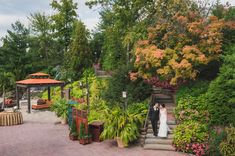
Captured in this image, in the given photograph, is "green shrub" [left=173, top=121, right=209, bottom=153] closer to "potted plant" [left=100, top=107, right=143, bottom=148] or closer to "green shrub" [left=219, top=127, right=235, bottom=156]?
"green shrub" [left=219, top=127, right=235, bottom=156]

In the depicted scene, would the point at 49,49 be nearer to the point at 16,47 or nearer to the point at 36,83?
the point at 16,47

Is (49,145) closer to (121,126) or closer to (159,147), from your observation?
(121,126)

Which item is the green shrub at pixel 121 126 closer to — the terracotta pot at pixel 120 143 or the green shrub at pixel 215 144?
the terracotta pot at pixel 120 143

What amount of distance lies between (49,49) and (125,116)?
2977cm

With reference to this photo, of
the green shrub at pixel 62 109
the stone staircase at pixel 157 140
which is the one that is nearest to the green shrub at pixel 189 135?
the stone staircase at pixel 157 140

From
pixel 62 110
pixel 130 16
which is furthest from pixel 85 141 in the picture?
pixel 130 16

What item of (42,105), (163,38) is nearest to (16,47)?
(42,105)

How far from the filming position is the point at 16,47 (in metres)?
41.3

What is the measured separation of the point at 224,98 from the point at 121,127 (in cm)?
495

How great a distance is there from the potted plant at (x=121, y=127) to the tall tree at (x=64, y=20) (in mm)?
27030

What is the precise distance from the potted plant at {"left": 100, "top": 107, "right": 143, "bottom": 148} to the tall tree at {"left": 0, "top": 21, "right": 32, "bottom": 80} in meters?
27.3

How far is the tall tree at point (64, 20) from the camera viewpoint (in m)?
40.1

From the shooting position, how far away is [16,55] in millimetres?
41156

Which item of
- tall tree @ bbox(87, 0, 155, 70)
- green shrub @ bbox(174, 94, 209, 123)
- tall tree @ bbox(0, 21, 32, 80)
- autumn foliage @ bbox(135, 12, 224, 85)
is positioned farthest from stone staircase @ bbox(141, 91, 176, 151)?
tall tree @ bbox(0, 21, 32, 80)
